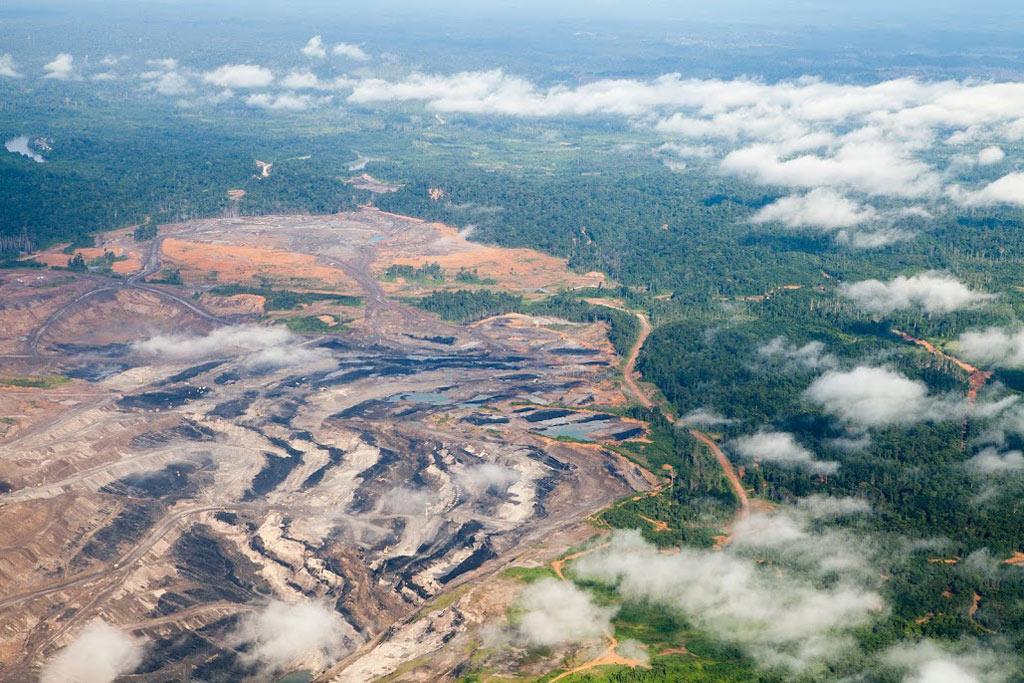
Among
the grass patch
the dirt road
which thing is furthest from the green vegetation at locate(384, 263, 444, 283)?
the grass patch

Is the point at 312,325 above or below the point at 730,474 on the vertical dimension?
above

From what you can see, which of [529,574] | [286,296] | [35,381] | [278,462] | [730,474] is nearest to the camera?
[529,574]

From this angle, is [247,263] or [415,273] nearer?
[415,273]

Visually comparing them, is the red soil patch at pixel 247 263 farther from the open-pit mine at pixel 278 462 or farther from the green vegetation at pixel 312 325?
the green vegetation at pixel 312 325

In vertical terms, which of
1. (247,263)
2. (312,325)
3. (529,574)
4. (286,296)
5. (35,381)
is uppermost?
(247,263)

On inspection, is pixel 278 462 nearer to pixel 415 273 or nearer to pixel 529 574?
pixel 529 574

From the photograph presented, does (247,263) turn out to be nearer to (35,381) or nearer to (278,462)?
(35,381)

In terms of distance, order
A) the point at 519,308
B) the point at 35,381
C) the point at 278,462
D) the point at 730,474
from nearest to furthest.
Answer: the point at 730,474
the point at 278,462
the point at 35,381
the point at 519,308

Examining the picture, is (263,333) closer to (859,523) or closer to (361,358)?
(361,358)

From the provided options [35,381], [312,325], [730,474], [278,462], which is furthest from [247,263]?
[730,474]
